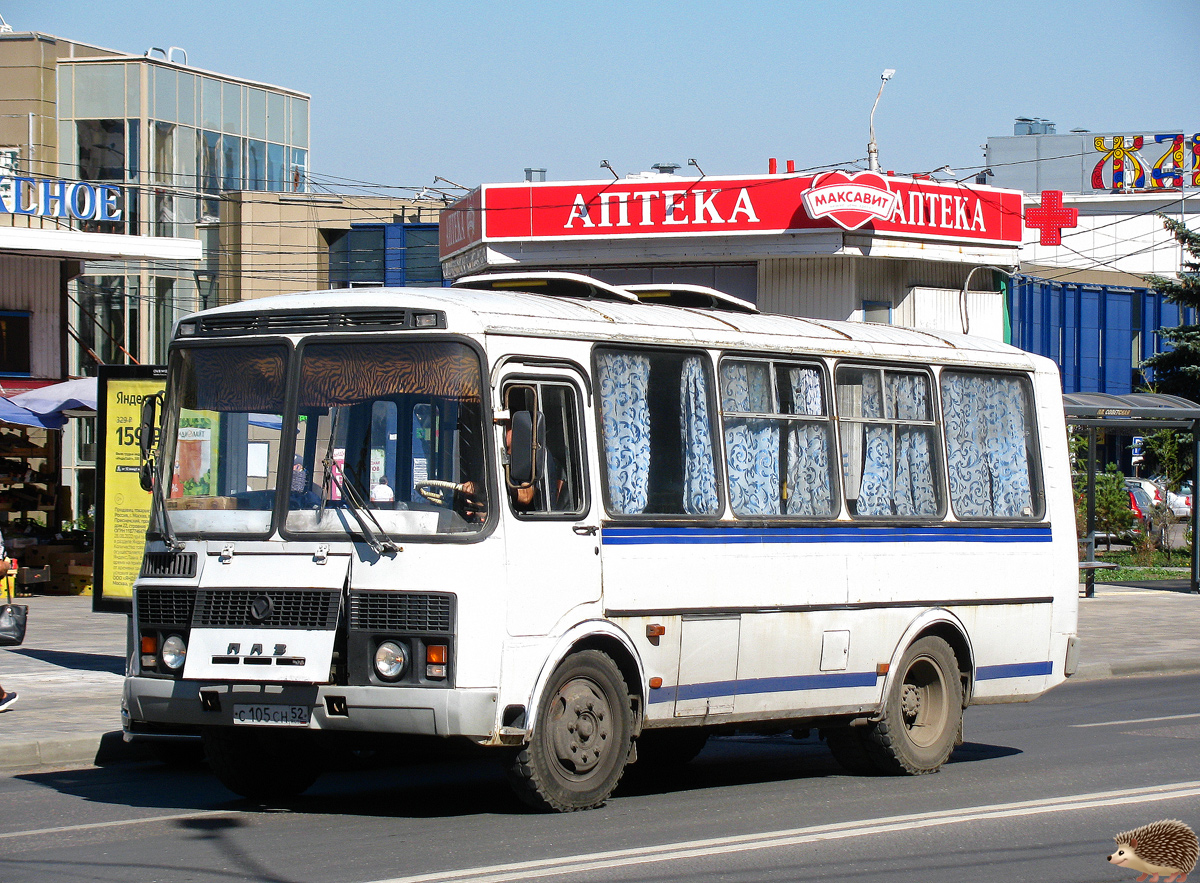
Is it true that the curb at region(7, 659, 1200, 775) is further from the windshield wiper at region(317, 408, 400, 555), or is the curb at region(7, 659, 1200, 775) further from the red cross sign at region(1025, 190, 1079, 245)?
the red cross sign at region(1025, 190, 1079, 245)

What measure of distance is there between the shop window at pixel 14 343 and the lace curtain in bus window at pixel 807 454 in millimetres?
19663

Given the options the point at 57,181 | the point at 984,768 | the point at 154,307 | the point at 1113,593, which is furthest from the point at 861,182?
the point at 154,307

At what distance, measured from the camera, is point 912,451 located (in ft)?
35.3

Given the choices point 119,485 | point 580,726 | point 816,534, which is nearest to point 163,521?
point 580,726

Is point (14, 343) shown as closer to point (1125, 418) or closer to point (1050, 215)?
point (1125, 418)

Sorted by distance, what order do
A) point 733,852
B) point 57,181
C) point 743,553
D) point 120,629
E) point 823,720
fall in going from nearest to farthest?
point 733,852 < point 743,553 < point 823,720 < point 120,629 < point 57,181

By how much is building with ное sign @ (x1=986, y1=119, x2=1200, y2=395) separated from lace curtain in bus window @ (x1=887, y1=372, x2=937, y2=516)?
36472mm

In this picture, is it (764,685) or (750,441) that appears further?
(750,441)

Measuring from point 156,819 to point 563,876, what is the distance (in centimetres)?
269

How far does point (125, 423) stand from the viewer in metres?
14.7

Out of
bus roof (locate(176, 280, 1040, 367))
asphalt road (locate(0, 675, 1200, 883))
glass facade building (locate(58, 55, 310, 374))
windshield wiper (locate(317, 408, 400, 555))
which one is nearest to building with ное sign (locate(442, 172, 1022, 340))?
bus roof (locate(176, 280, 1040, 367))

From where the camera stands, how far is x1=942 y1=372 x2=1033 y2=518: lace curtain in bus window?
1105cm

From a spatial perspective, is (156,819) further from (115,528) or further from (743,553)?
(115,528)

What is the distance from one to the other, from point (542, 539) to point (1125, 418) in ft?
60.8
